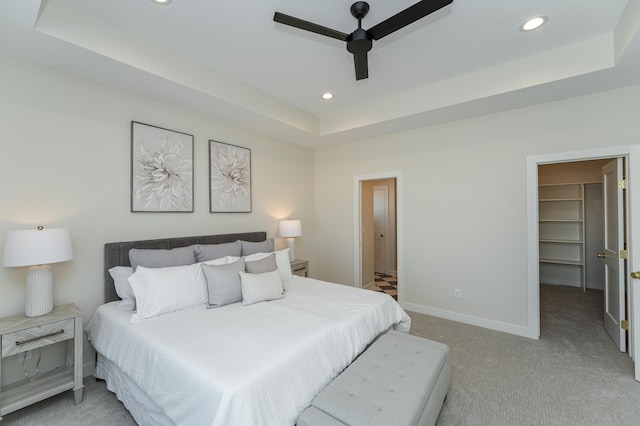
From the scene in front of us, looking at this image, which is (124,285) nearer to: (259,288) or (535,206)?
(259,288)

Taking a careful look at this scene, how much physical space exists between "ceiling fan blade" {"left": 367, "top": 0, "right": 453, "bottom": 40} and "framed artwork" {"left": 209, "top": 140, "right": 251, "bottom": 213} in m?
2.29

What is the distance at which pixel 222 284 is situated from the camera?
244 centimetres

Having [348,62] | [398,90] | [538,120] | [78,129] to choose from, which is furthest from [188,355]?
[538,120]

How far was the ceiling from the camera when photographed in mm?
1991

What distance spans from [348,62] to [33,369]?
146 inches

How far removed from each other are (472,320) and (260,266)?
272 centimetres

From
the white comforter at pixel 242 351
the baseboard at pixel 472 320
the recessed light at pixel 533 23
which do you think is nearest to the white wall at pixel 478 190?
the baseboard at pixel 472 320

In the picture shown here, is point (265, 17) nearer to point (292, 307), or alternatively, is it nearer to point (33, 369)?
point (292, 307)

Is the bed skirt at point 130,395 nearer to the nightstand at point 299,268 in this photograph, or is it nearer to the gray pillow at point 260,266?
the gray pillow at point 260,266

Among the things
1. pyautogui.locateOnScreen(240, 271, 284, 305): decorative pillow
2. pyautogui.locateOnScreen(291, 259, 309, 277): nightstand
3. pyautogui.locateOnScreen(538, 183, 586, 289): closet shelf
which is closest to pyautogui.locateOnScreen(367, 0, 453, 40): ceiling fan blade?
pyautogui.locateOnScreen(240, 271, 284, 305): decorative pillow

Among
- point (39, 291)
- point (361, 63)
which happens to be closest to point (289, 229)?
point (361, 63)

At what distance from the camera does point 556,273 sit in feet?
17.8

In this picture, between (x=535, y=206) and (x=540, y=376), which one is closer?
(x=540, y=376)

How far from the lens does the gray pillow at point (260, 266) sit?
274 cm
